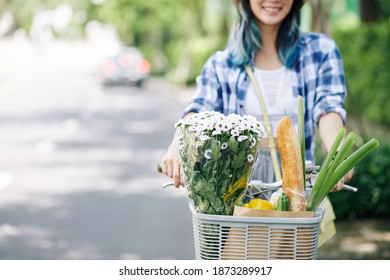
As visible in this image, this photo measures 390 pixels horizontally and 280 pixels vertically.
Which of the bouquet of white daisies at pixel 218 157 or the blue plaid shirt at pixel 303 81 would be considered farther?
the blue plaid shirt at pixel 303 81

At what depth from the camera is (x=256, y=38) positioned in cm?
292

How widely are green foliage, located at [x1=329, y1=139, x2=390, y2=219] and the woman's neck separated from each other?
412cm

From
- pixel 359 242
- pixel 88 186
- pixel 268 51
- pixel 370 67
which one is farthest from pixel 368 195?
pixel 370 67

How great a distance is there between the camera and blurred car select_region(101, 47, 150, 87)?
93.7 ft

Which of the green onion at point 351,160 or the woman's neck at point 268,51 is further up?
the woman's neck at point 268,51

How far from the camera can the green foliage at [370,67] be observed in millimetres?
13906

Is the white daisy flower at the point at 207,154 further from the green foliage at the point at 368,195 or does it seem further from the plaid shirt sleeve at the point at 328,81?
the green foliage at the point at 368,195

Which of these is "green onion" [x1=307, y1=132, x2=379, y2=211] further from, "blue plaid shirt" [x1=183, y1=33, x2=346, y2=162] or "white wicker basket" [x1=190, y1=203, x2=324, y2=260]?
"blue plaid shirt" [x1=183, y1=33, x2=346, y2=162]

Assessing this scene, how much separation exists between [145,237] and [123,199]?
6.06ft

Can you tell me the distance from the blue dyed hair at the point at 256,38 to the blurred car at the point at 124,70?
25.7 m

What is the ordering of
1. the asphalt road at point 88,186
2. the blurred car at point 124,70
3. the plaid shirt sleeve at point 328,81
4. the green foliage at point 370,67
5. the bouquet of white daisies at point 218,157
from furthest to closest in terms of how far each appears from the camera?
the blurred car at point 124,70
the green foliage at point 370,67
the asphalt road at point 88,186
the plaid shirt sleeve at point 328,81
the bouquet of white daisies at point 218,157

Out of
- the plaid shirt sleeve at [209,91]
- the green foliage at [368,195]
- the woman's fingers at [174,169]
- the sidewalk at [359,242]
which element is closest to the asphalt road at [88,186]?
the sidewalk at [359,242]

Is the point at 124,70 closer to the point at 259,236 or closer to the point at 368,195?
the point at 368,195
